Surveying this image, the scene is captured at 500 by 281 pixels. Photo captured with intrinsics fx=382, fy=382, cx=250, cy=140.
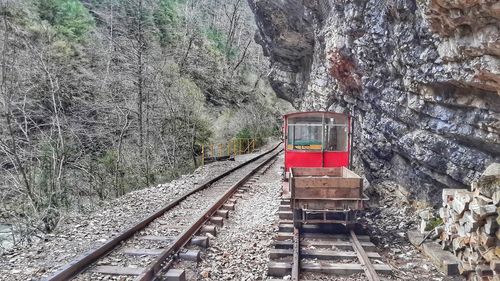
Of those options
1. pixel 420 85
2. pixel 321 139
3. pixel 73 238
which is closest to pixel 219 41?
pixel 321 139

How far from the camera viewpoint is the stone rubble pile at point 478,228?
5.03m

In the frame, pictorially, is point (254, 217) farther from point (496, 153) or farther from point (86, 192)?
point (86, 192)

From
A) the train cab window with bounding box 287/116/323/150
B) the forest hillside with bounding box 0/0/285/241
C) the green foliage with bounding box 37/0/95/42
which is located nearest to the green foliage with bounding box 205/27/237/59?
the forest hillside with bounding box 0/0/285/241

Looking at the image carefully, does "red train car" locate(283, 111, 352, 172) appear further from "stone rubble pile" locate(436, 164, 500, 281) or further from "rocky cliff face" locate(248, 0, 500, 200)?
"stone rubble pile" locate(436, 164, 500, 281)

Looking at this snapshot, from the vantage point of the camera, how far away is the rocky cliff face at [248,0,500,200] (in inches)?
231

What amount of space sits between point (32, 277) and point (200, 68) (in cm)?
2746

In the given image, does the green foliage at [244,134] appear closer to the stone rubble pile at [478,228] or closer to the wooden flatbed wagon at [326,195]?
the wooden flatbed wagon at [326,195]

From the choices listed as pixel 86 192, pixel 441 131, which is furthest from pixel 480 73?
pixel 86 192

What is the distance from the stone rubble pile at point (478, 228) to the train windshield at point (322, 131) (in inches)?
166

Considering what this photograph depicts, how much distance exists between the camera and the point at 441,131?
7.64 m

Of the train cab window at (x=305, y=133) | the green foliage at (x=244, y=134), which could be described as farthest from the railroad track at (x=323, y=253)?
the green foliage at (x=244, y=134)

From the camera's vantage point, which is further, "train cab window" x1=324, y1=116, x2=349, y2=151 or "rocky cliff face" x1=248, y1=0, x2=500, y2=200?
"train cab window" x1=324, y1=116, x2=349, y2=151

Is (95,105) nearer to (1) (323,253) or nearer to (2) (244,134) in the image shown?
(1) (323,253)

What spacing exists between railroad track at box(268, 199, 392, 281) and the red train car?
2.79 m
